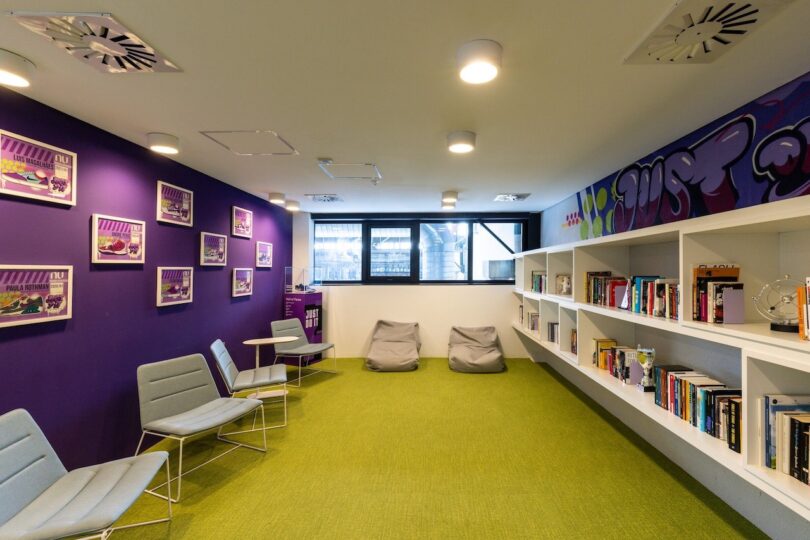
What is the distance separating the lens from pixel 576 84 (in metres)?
1.84

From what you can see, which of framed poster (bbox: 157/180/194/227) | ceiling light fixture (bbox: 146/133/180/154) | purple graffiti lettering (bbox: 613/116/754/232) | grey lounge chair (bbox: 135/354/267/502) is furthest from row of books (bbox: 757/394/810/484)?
framed poster (bbox: 157/180/194/227)

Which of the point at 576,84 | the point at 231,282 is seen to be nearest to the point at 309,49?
the point at 576,84

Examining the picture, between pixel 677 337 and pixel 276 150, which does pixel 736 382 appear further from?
pixel 276 150

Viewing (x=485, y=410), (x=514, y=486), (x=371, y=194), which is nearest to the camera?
(x=514, y=486)

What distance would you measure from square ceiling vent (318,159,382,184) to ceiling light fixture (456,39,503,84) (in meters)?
1.79

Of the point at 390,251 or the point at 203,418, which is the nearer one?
the point at 203,418

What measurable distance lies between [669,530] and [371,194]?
4.08 metres

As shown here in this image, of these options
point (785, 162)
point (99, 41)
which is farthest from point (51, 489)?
point (785, 162)

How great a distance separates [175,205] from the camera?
3.26 metres

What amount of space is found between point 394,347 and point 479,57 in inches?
183

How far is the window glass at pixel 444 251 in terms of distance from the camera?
6.16m

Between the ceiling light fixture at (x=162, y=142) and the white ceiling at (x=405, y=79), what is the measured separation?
71 millimetres

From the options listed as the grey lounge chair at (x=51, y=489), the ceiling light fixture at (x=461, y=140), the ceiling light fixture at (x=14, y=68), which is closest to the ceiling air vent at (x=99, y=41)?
the ceiling light fixture at (x=14, y=68)

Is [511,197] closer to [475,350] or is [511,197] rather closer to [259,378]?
[475,350]
